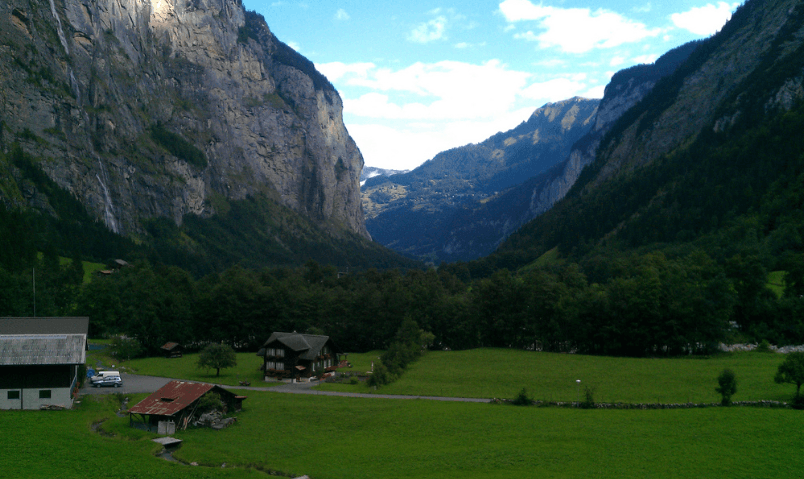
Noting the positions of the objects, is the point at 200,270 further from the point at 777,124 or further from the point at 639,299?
the point at 777,124

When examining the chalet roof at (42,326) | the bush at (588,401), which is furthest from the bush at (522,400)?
the chalet roof at (42,326)

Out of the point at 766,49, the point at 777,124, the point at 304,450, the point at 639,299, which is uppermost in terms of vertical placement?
the point at 766,49

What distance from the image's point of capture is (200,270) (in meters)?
194

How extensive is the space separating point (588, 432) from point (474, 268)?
6011 inches

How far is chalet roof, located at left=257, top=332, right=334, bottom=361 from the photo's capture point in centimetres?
6938

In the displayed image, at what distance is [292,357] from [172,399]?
26.5m

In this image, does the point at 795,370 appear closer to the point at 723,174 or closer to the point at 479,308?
the point at 479,308

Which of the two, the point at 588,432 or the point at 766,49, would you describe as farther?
the point at 766,49

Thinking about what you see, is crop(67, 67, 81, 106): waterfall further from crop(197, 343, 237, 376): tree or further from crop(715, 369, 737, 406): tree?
crop(715, 369, 737, 406): tree

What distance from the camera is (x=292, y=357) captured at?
6900 cm

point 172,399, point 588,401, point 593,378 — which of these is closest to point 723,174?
point 593,378

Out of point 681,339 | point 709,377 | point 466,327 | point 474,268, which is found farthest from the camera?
point 474,268

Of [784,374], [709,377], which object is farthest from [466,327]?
[784,374]

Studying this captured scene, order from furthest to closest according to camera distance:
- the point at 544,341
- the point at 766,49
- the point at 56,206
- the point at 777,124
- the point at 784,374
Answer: the point at 766,49 → the point at 56,206 → the point at 777,124 → the point at 544,341 → the point at 784,374
